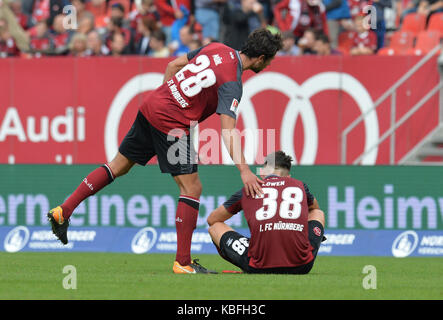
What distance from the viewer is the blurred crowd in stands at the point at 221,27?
17.5 metres

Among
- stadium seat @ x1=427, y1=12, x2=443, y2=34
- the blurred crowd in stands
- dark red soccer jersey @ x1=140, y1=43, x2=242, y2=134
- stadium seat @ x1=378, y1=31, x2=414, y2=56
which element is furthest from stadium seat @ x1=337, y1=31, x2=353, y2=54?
dark red soccer jersey @ x1=140, y1=43, x2=242, y2=134

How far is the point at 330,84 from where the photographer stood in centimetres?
1703

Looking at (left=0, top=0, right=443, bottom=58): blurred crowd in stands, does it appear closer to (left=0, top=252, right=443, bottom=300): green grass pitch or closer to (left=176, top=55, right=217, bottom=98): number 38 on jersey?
(left=0, top=252, right=443, bottom=300): green grass pitch

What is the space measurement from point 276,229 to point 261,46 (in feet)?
5.70

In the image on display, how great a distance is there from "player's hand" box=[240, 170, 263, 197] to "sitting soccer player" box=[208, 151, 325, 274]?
0.28ft

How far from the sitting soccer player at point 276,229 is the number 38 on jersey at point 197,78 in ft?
3.31

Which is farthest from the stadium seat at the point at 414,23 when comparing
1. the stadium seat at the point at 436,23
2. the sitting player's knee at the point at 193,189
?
the sitting player's knee at the point at 193,189

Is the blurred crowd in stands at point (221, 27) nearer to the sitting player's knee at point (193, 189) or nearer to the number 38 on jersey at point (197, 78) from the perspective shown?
the number 38 on jersey at point (197, 78)

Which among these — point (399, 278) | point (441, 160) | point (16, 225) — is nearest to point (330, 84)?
point (441, 160)

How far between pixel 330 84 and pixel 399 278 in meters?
7.62

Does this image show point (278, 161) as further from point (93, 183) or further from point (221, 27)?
point (221, 27)

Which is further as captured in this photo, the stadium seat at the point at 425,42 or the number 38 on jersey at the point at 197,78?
the stadium seat at the point at 425,42

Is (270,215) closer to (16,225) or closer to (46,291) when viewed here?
(46,291)

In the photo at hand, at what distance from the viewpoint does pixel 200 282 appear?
8.69 m
